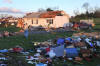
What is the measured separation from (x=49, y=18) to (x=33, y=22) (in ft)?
12.2

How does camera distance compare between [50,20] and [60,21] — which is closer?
[50,20]

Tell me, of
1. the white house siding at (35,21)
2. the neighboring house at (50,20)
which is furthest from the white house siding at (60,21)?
the white house siding at (35,21)

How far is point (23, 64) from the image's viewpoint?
7992 mm

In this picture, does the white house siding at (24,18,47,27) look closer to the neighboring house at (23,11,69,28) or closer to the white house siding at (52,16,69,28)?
the neighboring house at (23,11,69,28)

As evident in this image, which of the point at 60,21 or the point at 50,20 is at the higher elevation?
the point at 50,20

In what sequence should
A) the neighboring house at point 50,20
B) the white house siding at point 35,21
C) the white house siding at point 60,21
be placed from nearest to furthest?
1. the neighboring house at point 50,20
2. the white house siding at point 60,21
3. the white house siding at point 35,21

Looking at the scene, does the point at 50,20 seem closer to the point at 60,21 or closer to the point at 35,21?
the point at 60,21

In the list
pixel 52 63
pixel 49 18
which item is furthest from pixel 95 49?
pixel 49 18

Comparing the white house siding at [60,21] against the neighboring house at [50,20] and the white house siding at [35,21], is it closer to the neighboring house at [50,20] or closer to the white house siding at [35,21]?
the neighboring house at [50,20]

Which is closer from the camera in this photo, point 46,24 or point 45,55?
point 45,55

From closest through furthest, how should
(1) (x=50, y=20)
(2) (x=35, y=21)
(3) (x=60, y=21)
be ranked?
(1) (x=50, y=20) → (3) (x=60, y=21) → (2) (x=35, y=21)

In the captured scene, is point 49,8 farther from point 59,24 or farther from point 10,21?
point 59,24

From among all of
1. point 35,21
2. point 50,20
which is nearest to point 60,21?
point 50,20

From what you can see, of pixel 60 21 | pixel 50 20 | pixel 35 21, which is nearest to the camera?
pixel 50 20
